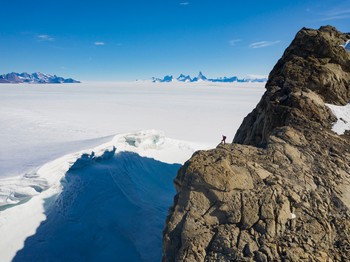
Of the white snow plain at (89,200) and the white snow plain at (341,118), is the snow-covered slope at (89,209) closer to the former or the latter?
the white snow plain at (89,200)

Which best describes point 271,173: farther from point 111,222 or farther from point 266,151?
point 111,222

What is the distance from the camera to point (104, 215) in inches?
369

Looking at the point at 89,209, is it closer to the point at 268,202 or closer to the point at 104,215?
the point at 104,215

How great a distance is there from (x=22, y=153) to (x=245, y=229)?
596 inches

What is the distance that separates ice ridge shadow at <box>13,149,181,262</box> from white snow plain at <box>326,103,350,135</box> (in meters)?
5.65

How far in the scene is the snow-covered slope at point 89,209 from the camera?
805 cm

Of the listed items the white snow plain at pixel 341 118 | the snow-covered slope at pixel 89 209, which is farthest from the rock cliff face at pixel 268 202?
the snow-covered slope at pixel 89 209

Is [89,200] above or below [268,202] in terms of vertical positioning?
below

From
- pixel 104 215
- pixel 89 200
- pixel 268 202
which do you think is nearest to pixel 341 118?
pixel 268 202

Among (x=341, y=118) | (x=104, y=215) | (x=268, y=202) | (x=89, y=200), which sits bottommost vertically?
(x=104, y=215)

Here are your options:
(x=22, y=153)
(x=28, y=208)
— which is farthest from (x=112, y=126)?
(x=28, y=208)

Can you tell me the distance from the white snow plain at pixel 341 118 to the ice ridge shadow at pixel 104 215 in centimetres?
565

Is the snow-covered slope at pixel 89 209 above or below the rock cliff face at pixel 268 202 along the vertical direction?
below

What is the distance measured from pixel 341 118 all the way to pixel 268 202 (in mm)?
3946
